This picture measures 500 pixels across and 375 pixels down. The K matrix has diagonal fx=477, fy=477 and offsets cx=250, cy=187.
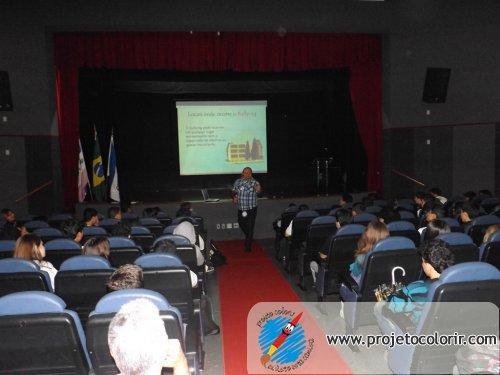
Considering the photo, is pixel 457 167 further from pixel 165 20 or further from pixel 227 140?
pixel 165 20

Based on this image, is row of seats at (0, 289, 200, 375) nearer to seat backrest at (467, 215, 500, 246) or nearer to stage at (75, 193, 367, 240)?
seat backrest at (467, 215, 500, 246)

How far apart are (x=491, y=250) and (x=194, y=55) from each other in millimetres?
8897

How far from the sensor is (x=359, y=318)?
444 centimetres

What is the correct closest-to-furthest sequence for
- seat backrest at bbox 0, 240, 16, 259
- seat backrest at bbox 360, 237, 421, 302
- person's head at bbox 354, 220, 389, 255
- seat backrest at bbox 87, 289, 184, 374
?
1. seat backrest at bbox 87, 289, 184, 374
2. seat backrest at bbox 360, 237, 421, 302
3. person's head at bbox 354, 220, 389, 255
4. seat backrest at bbox 0, 240, 16, 259

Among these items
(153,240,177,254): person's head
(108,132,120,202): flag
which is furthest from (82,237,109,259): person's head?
(108,132,120,202): flag

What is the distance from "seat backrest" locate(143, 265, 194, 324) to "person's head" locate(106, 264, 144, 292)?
592mm

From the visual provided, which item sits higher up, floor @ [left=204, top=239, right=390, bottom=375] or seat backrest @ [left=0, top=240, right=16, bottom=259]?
seat backrest @ [left=0, top=240, right=16, bottom=259]

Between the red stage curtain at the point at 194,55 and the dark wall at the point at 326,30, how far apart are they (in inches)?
15.0

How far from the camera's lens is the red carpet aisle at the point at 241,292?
14.7 feet

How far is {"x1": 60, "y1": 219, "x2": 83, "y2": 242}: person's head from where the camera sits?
612cm

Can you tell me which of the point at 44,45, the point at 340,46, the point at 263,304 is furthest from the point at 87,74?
the point at 263,304

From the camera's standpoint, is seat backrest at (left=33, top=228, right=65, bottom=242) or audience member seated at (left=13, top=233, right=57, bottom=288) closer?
audience member seated at (left=13, top=233, right=57, bottom=288)

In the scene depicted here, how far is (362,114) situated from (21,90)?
27.5 ft

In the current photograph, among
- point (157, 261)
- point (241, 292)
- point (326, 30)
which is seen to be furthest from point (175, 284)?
point (326, 30)
